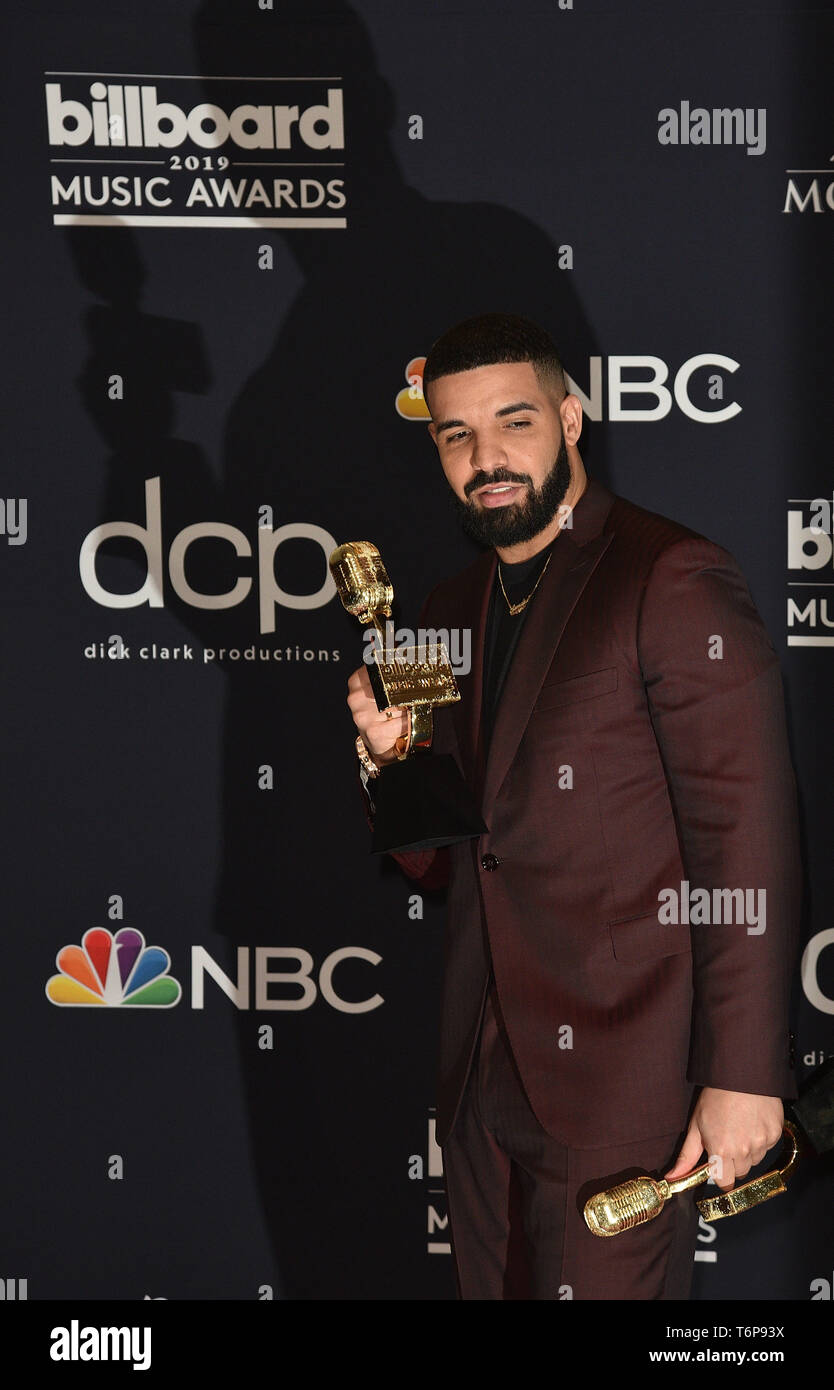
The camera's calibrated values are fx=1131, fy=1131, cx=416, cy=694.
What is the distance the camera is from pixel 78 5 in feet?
8.79

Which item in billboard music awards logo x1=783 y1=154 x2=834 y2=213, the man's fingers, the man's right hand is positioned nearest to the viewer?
the man's fingers

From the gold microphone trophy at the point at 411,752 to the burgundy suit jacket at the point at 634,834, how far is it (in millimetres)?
92

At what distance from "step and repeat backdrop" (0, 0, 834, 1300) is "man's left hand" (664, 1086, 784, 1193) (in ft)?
2.97

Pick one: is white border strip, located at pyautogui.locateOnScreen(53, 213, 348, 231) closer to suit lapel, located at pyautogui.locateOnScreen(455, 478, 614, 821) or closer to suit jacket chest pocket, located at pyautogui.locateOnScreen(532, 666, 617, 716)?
suit lapel, located at pyautogui.locateOnScreen(455, 478, 614, 821)

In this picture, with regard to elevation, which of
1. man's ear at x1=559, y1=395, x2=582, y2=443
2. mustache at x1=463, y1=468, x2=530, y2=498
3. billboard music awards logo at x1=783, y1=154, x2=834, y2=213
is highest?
billboard music awards logo at x1=783, y1=154, x2=834, y2=213

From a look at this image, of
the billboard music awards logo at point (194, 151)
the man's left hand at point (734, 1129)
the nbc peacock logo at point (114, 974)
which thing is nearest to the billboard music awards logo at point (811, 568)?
the man's left hand at point (734, 1129)

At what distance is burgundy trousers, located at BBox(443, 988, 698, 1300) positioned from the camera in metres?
1.97

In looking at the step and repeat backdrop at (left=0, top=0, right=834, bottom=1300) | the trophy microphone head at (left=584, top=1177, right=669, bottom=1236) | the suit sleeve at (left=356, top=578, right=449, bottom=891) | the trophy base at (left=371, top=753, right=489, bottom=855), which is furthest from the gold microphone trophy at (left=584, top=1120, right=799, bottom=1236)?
the step and repeat backdrop at (left=0, top=0, right=834, bottom=1300)

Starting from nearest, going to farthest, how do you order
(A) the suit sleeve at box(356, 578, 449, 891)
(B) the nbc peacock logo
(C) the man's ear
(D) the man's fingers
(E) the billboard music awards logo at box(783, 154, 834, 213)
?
(D) the man's fingers → (C) the man's ear → (A) the suit sleeve at box(356, 578, 449, 891) → (E) the billboard music awards logo at box(783, 154, 834, 213) → (B) the nbc peacock logo

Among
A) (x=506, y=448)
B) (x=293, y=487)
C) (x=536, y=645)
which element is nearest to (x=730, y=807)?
(x=536, y=645)

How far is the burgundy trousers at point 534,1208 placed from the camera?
6.46 feet

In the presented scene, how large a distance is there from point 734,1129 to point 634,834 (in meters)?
0.51

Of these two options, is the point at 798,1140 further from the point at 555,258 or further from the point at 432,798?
the point at 555,258

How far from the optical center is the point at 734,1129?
1.87 m
